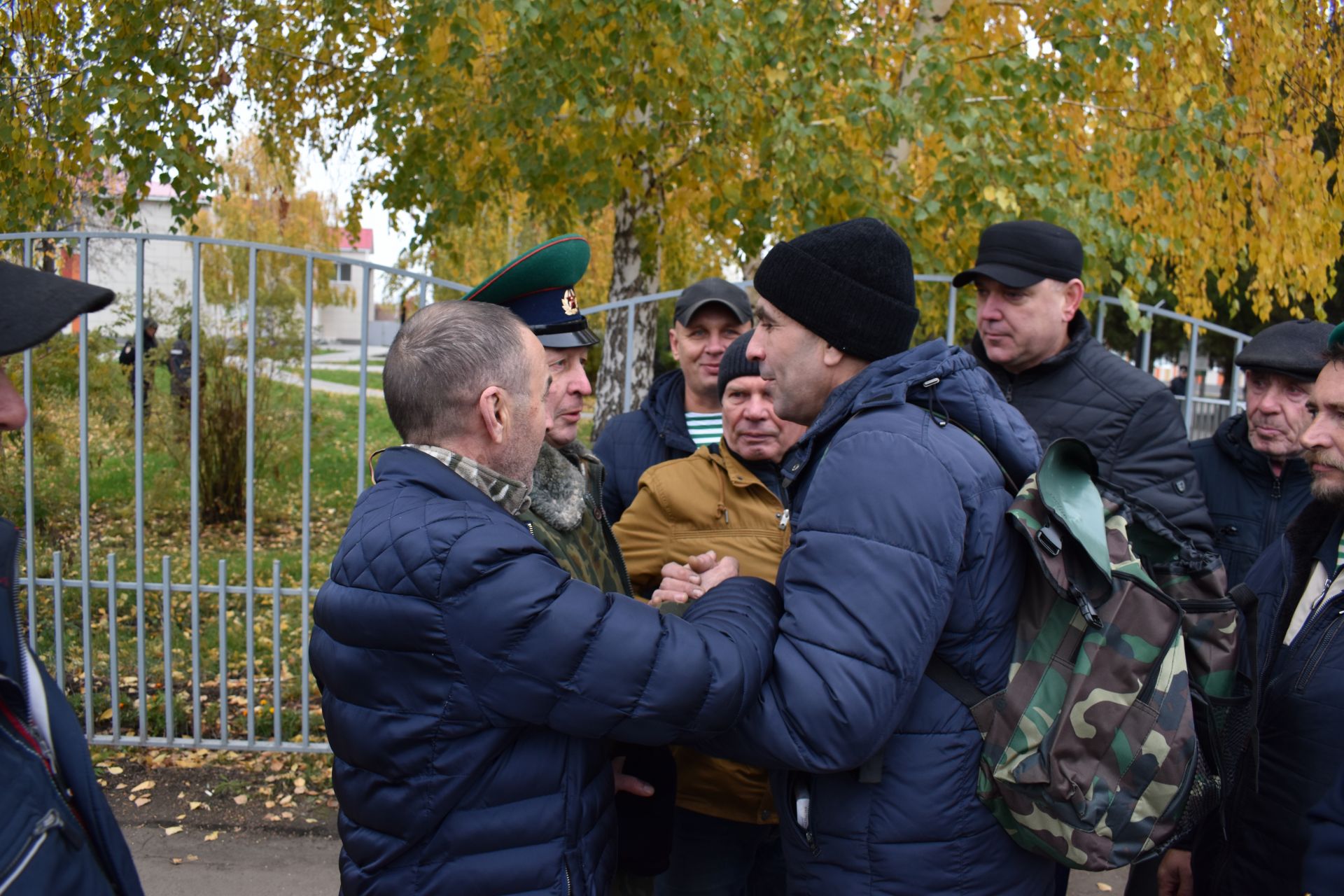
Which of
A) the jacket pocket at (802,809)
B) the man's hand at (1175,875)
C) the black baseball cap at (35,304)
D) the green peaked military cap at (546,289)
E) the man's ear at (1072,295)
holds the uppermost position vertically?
the man's ear at (1072,295)

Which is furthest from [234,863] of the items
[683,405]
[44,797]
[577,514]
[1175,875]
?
[1175,875]

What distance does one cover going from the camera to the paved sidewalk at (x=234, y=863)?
3596 mm

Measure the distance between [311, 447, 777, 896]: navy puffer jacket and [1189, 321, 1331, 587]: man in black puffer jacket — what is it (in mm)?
2138

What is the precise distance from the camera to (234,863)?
3752 millimetres

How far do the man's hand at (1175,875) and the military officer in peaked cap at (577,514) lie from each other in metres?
1.22

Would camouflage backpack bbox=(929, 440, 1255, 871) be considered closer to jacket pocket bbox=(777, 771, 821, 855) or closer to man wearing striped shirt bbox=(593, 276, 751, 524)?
jacket pocket bbox=(777, 771, 821, 855)

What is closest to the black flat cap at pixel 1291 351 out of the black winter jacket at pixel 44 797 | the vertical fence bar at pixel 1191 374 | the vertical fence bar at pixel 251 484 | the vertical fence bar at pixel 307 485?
the vertical fence bar at pixel 1191 374

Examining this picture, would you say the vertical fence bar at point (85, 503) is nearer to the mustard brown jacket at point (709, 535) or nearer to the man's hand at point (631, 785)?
the mustard brown jacket at point (709, 535)

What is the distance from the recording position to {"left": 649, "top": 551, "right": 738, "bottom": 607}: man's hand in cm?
198

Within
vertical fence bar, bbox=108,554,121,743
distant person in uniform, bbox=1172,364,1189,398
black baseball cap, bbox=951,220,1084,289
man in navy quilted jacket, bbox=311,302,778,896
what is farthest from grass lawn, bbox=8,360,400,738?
distant person in uniform, bbox=1172,364,1189,398

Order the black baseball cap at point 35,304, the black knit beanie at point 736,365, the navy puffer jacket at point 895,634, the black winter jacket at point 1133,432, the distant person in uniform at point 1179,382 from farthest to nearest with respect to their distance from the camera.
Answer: the distant person in uniform at point 1179,382 → the black winter jacket at point 1133,432 → the black knit beanie at point 736,365 → the navy puffer jacket at point 895,634 → the black baseball cap at point 35,304

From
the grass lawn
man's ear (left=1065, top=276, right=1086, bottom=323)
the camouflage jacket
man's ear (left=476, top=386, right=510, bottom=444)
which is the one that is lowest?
the grass lawn

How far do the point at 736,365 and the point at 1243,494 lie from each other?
5.66 feet

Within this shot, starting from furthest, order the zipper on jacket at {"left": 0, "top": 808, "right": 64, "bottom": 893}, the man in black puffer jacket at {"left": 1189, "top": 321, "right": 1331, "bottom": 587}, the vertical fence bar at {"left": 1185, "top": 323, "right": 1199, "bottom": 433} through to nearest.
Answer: the vertical fence bar at {"left": 1185, "top": 323, "right": 1199, "bottom": 433}
the man in black puffer jacket at {"left": 1189, "top": 321, "right": 1331, "bottom": 587}
the zipper on jacket at {"left": 0, "top": 808, "right": 64, "bottom": 893}
